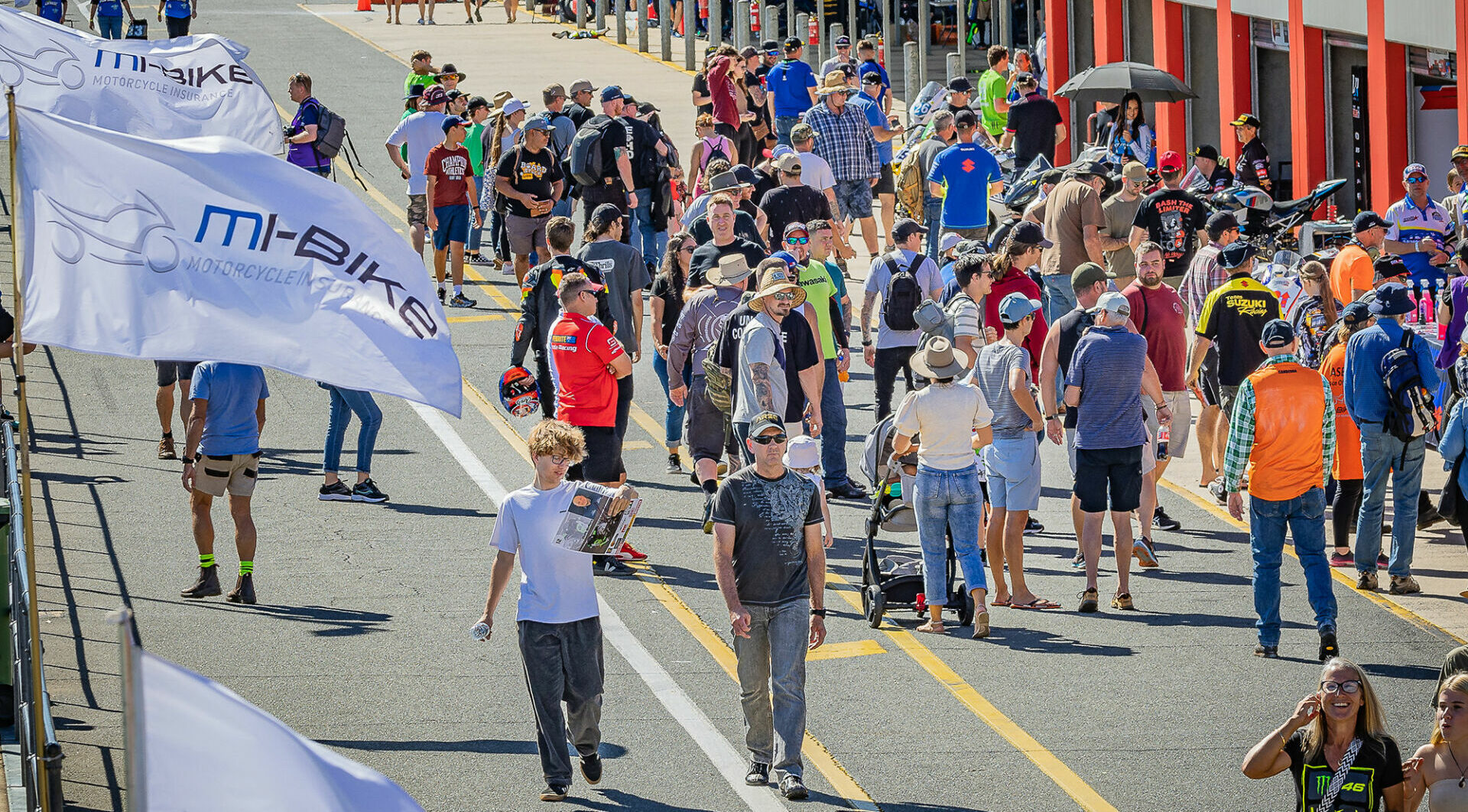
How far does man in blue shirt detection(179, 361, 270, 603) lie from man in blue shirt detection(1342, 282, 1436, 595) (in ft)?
22.2

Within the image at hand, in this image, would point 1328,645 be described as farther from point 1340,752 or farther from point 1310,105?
point 1310,105

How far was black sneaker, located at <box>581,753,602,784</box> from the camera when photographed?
9.35 metres

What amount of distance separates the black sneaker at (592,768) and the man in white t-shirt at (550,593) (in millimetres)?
150

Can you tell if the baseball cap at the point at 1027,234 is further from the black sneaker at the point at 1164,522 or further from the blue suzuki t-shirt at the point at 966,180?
the blue suzuki t-shirt at the point at 966,180

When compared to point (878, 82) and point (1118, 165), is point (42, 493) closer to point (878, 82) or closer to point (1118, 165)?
point (1118, 165)

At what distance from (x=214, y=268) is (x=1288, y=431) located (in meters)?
5.98

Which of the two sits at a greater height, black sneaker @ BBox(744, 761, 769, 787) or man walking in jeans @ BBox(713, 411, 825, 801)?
man walking in jeans @ BBox(713, 411, 825, 801)

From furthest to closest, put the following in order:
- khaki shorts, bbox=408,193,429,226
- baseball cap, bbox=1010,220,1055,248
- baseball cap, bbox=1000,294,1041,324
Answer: khaki shorts, bbox=408,193,429,226
baseball cap, bbox=1010,220,1055,248
baseball cap, bbox=1000,294,1041,324

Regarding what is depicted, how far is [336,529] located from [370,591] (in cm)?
144

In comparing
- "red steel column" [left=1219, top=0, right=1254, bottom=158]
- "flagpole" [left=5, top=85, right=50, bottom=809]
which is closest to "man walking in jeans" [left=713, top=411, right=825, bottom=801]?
"flagpole" [left=5, top=85, right=50, bottom=809]

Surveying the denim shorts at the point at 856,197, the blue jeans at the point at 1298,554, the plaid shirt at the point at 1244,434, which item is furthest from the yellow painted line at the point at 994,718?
the denim shorts at the point at 856,197

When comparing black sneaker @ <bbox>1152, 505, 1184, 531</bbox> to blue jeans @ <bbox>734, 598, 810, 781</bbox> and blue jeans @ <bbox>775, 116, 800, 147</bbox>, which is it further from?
blue jeans @ <bbox>775, 116, 800, 147</bbox>

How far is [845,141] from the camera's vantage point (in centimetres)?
2067

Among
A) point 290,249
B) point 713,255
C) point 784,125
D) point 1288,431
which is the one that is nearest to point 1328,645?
point 1288,431
